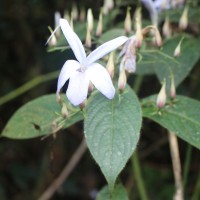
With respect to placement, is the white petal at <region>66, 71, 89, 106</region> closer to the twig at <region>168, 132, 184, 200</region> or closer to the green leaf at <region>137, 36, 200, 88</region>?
the green leaf at <region>137, 36, 200, 88</region>

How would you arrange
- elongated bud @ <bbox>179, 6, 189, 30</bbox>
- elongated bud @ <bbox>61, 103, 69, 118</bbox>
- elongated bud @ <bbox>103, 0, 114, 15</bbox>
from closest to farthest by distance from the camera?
elongated bud @ <bbox>61, 103, 69, 118</bbox>, elongated bud @ <bbox>179, 6, 189, 30</bbox>, elongated bud @ <bbox>103, 0, 114, 15</bbox>

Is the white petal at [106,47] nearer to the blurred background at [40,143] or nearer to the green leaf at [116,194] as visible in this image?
the green leaf at [116,194]

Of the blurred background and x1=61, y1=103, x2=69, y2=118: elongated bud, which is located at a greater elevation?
x1=61, y1=103, x2=69, y2=118: elongated bud

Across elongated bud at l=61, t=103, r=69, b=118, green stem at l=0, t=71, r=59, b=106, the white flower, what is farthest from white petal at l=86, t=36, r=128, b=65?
green stem at l=0, t=71, r=59, b=106

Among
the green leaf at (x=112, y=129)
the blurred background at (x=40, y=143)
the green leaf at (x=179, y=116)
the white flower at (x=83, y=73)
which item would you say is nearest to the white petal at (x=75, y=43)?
the white flower at (x=83, y=73)

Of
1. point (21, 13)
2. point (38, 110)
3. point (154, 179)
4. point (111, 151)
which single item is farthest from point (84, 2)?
point (111, 151)

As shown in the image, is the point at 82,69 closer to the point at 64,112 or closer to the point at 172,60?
the point at 64,112

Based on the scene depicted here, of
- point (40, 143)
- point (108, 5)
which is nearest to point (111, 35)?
point (108, 5)
